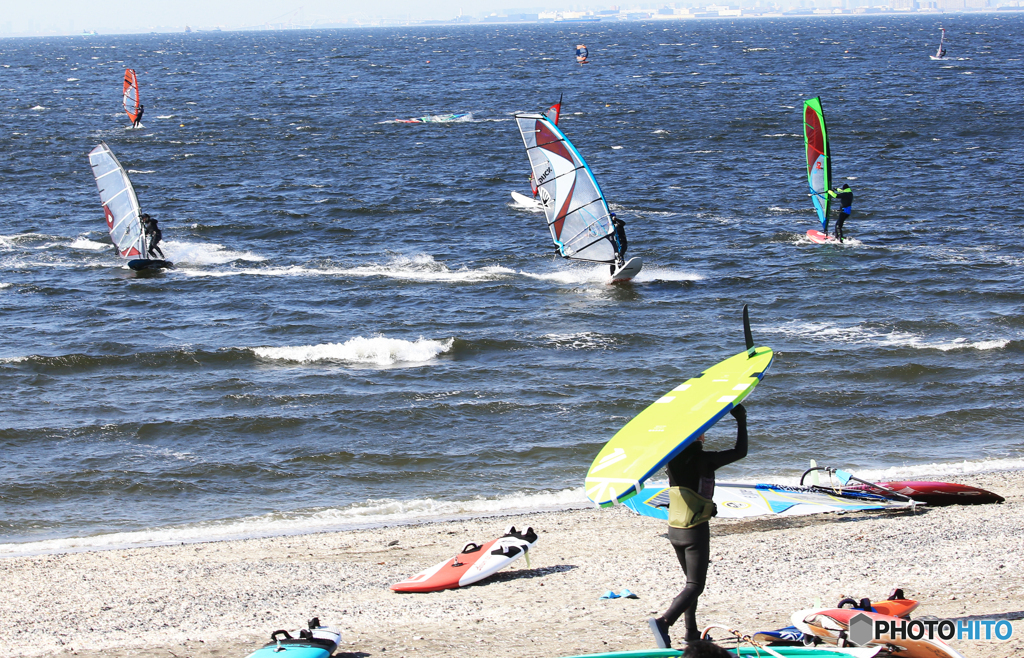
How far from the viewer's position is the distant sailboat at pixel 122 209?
2500 cm

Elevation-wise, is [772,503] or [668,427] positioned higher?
[668,427]

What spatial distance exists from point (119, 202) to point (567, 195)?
11827mm

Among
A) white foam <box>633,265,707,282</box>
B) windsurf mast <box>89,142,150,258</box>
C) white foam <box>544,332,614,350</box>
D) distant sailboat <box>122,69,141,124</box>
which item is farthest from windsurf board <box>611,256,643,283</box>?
distant sailboat <box>122,69,141,124</box>

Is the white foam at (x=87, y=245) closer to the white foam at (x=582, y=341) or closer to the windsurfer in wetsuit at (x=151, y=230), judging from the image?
the windsurfer in wetsuit at (x=151, y=230)

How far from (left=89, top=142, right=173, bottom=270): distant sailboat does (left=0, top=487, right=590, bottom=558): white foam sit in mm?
14637

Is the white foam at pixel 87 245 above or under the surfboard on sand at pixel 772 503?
above

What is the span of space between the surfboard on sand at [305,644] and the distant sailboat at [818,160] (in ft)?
71.5

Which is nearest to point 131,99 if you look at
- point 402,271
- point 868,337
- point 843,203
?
point 402,271

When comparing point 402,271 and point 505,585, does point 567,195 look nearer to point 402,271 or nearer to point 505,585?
point 402,271

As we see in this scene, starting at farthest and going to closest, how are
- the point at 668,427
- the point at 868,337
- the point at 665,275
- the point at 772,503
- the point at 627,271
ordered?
the point at 665,275 → the point at 627,271 → the point at 868,337 → the point at 772,503 → the point at 668,427

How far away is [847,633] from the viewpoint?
6523 millimetres

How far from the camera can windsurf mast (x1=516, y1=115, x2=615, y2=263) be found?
75.9ft

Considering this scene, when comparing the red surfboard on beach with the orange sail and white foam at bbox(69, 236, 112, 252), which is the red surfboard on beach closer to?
white foam at bbox(69, 236, 112, 252)

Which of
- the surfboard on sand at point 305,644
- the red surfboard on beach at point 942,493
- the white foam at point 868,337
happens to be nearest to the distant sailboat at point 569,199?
the white foam at point 868,337
